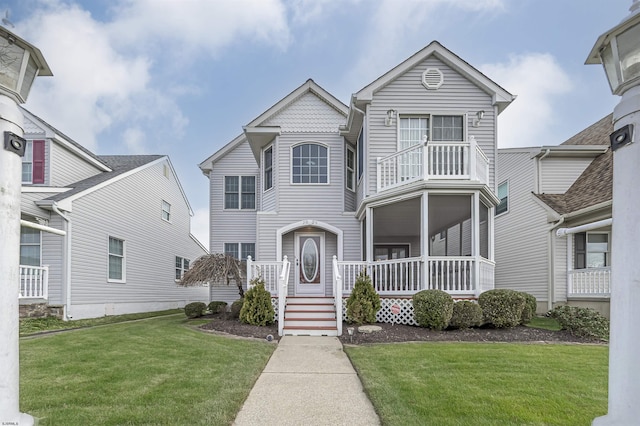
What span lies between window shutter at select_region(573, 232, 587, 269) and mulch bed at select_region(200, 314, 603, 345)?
448 centimetres

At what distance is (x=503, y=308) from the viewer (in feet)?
28.9

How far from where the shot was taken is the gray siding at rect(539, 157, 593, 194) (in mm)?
13594

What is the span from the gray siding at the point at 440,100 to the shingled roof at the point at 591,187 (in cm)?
304

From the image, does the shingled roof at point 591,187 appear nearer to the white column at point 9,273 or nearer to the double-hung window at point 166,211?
the white column at point 9,273

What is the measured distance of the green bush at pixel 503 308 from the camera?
8.80 metres

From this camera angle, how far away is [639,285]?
186 centimetres

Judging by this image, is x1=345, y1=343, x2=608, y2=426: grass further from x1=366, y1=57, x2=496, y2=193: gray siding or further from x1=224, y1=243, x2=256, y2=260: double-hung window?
x1=224, y1=243, x2=256, y2=260: double-hung window

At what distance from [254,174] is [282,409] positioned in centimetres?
1215

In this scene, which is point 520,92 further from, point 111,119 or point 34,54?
point 111,119

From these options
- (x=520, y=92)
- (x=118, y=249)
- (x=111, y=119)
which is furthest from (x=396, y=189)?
(x=111, y=119)

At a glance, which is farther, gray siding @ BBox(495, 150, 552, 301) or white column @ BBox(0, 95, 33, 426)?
gray siding @ BBox(495, 150, 552, 301)

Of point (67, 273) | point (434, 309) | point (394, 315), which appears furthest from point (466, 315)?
point (67, 273)

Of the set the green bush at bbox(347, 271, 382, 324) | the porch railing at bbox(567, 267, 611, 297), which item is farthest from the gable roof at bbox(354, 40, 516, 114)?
the porch railing at bbox(567, 267, 611, 297)

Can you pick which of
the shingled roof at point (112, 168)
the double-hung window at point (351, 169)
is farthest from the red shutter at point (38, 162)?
the double-hung window at point (351, 169)
